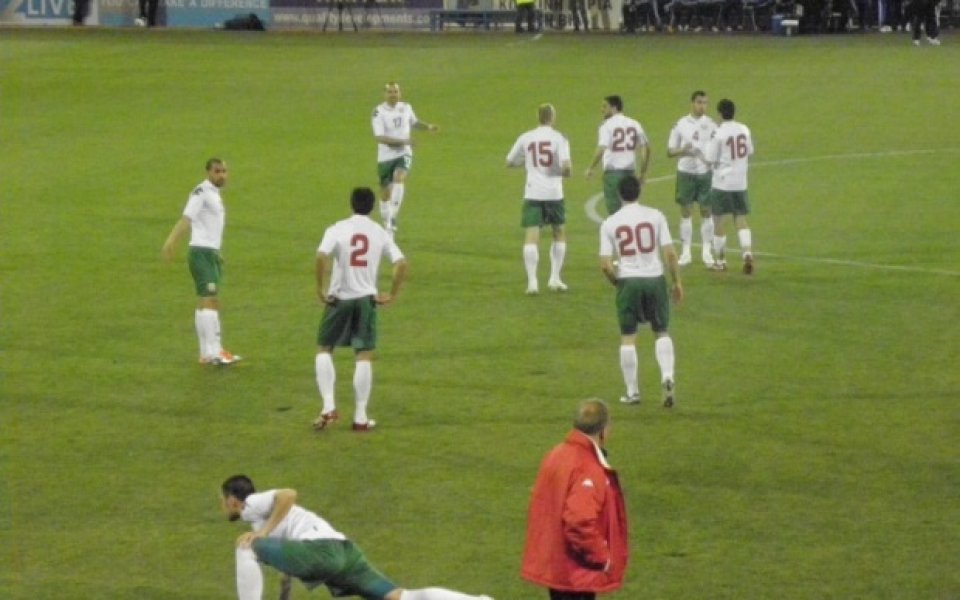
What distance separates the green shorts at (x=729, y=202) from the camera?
28984mm

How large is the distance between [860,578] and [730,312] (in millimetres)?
11535

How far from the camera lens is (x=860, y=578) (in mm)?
15547

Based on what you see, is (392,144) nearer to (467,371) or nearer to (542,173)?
(542,173)

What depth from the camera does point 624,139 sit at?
29.0 m

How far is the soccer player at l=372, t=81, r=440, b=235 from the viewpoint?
3350 cm

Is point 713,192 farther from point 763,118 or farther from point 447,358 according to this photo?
point 763,118

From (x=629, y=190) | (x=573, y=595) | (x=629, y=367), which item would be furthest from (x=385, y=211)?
(x=573, y=595)

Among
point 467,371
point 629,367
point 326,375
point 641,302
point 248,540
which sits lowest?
point 467,371

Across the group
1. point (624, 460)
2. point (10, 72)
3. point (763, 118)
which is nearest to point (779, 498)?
point (624, 460)

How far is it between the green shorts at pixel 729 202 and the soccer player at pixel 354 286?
34.2 ft

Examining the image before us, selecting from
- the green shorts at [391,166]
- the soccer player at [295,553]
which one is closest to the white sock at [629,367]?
the soccer player at [295,553]

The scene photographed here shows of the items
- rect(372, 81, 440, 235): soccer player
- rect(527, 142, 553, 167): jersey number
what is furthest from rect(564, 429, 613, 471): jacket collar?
rect(372, 81, 440, 235): soccer player

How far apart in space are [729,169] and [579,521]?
678 inches

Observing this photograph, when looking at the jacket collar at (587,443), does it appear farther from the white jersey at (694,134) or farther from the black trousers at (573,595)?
the white jersey at (694,134)
